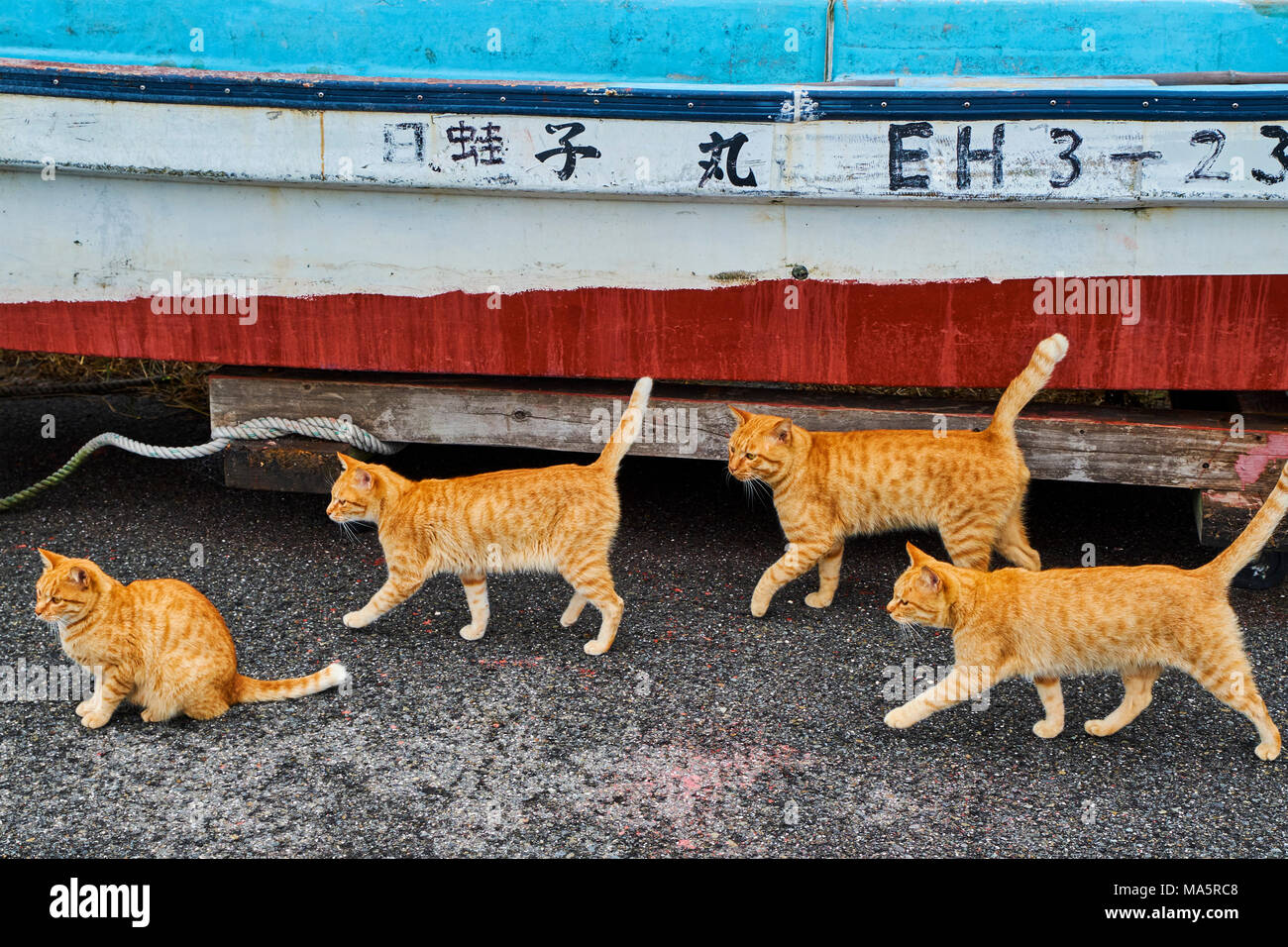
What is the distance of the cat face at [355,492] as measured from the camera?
4.52 meters

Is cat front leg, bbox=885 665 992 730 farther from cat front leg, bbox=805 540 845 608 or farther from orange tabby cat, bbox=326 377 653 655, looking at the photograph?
orange tabby cat, bbox=326 377 653 655

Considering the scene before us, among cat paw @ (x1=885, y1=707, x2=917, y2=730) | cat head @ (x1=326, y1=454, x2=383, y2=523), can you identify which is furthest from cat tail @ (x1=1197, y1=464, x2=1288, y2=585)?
cat head @ (x1=326, y1=454, x2=383, y2=523)

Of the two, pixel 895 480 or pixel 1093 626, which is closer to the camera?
pixel 1093 626

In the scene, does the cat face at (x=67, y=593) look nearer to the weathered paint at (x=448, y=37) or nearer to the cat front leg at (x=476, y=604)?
the cat front leg at (x=476, y=604)

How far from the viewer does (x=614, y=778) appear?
3.69 m

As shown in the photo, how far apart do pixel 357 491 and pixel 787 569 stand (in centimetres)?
162

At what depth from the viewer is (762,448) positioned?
183 inches

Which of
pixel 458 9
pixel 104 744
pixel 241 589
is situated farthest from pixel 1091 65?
pixel 104 744

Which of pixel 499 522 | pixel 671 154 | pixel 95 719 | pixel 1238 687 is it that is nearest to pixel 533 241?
pixel 671 154

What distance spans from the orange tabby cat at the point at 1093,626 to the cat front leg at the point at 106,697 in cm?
241

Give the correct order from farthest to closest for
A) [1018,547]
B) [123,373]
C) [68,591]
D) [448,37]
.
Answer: [123,373] < [448,37] < [1018,547] < [68,591]

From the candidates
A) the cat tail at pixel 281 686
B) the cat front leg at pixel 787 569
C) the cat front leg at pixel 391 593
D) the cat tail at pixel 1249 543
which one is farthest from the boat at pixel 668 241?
the cat tail at pixel 281 686

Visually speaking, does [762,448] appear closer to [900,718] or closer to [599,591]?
[599,591]

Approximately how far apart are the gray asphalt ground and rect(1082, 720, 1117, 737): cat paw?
3 cm
